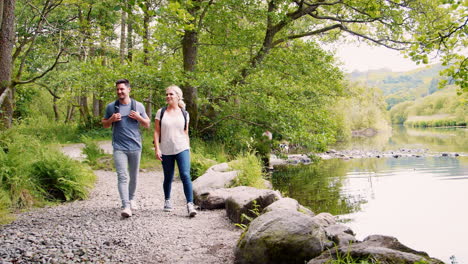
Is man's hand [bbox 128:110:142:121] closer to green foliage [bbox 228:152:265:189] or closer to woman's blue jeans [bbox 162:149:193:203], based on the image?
woman's blue jeans [bbox 162:149:193:203]

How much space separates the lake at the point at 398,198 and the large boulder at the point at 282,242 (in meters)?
2.60

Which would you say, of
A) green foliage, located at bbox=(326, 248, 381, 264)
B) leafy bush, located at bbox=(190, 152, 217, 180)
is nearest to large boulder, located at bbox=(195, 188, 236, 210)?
leafy bush, located at bbox=(190, 152, 217, 180)

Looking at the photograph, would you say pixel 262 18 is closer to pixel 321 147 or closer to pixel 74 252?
pixel 321 147

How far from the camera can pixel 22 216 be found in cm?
548

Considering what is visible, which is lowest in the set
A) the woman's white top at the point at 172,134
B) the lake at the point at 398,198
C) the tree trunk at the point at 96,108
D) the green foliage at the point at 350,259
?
the lake at the point at 398,198

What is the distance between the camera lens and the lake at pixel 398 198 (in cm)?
690

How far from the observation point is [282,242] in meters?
3.65

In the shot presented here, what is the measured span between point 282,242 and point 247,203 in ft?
6.25

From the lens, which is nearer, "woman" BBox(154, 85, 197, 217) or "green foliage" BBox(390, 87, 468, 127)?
"woman" BBox(154, 85, 197, 217)

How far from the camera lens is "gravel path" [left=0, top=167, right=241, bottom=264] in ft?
12.8

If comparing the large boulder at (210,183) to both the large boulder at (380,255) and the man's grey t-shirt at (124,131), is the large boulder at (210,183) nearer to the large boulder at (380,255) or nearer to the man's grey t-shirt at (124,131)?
the man's grey t-shirt at (124,131)

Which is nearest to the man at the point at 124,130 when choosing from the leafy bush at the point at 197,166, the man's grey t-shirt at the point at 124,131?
the man's grey t-shirt at the point at 124,131

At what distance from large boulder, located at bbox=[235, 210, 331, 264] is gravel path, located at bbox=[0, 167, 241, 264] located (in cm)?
36

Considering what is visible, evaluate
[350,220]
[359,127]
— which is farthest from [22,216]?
[359,127]
